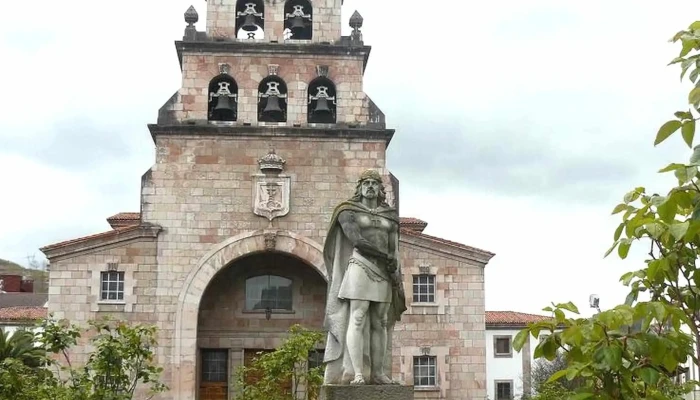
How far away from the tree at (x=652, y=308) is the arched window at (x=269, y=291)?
71.3 ft

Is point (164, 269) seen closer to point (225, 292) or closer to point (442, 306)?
point (225, 292)

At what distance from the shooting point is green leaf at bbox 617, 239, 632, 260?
14.6 ft

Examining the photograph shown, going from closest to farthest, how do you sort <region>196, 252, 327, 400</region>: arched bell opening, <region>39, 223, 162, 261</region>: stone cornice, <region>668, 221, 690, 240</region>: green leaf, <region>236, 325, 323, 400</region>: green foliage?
<region>668, 221, 690, 240</region>: green leaf < <region>236, 325, 323, 400</region>: green foliage < <region>39, 223, 162, 261</region>: stone cornice < <region>196, 252, 327, 400</region>: arched bell opening

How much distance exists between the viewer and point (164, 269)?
24.7m

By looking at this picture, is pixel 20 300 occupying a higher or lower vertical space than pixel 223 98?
lower

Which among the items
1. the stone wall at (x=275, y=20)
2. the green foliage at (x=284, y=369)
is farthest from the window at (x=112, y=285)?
the stone wall at (x=275, y=20)

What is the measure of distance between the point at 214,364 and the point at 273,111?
7.43 metres

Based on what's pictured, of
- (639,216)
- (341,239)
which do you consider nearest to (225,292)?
(341,239)

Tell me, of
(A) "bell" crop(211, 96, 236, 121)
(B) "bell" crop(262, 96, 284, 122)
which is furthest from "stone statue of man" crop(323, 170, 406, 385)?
(A) "bell" crop(211, 96, 236, 121)

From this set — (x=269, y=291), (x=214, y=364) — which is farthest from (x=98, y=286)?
(x=269, y=291)

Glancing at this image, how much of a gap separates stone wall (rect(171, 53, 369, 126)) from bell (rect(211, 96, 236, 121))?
0.26 meters

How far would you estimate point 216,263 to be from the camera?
24734 mm

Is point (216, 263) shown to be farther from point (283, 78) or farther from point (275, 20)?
point (275, 20)

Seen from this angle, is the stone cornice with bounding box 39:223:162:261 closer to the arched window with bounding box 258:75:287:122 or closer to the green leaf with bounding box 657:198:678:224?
the arched window with bounding box 258:75:287:122
